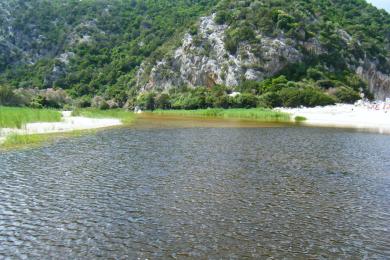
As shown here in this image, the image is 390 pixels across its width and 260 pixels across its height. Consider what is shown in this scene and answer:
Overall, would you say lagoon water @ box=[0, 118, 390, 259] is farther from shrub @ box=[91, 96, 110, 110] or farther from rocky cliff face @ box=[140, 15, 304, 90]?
shrub @ box=[91, 96, 110, 110]

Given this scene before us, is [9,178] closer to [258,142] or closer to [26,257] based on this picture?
[26,257]

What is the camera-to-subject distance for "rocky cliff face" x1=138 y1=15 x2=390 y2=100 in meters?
145

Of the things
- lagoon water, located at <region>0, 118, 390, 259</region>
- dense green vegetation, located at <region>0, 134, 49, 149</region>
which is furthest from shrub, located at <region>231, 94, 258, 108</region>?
dense green vegetation, located at <region>0, 134, 49, 149</region>

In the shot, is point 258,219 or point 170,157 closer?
point 258,219

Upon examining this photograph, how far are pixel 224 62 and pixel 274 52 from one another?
58.0 feet

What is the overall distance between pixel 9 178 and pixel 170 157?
11007mm

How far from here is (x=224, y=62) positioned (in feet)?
493

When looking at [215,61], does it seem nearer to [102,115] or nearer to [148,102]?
[148,102]

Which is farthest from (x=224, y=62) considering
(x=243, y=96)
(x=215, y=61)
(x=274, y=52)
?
(x=243, y=96)

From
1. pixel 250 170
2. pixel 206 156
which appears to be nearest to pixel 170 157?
pixel 206 156

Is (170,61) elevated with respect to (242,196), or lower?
elevated

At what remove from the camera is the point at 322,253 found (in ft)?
40.5

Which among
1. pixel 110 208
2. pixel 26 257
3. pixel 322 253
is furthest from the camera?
pixel 110 208

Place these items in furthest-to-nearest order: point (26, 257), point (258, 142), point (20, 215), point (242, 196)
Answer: point (258, 142) → point (242, 196) → point (20, 215) → point (26, 257)
